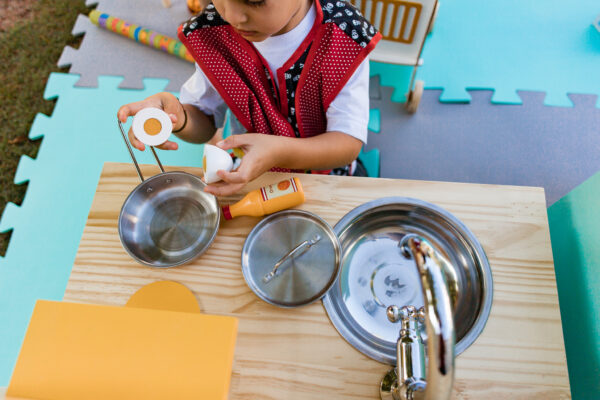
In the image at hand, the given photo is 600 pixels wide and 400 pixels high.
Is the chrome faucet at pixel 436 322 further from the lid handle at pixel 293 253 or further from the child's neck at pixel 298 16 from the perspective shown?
the child's neck at pixel 298 16

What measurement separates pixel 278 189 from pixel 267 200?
3cm

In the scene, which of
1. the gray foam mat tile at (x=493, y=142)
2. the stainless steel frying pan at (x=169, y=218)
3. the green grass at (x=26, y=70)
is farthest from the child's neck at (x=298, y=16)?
the green grass at (x=26, y=70)

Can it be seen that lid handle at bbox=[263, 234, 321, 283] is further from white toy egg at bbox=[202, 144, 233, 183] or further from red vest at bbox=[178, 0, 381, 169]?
red vest at bbox=[178, 0, 381, 169]

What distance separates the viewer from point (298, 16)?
27.7 inches

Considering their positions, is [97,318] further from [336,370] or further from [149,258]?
[336,370]

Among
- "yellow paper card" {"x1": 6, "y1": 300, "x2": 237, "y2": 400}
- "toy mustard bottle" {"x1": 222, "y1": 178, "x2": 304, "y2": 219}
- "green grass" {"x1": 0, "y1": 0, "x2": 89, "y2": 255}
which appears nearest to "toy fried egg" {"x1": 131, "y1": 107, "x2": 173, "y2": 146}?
"toy mustard bottle" {"x1": 222, "y1": 178, "x2": 304, "y2": 219}

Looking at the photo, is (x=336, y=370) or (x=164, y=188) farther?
(x=164, y=188)

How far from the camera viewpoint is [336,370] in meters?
0.59

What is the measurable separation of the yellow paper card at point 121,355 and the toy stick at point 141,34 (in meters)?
1.32

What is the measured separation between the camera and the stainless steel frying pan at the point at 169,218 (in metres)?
0.67

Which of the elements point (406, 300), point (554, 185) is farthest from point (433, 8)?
point (406, 300)

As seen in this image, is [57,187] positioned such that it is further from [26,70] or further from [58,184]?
[26,70]

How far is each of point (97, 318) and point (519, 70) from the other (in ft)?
5.48

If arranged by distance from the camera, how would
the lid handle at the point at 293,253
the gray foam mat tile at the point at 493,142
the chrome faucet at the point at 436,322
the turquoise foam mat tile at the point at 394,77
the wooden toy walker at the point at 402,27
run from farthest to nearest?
the turquoise foam mat tile at the point at 394,77 → the gray foam mat tile at the point at 493,142 → the wooden toy walker at the point at 402,27 → the lid handle at the point at 293,253 → the chrome faucet at the point at 436,322
